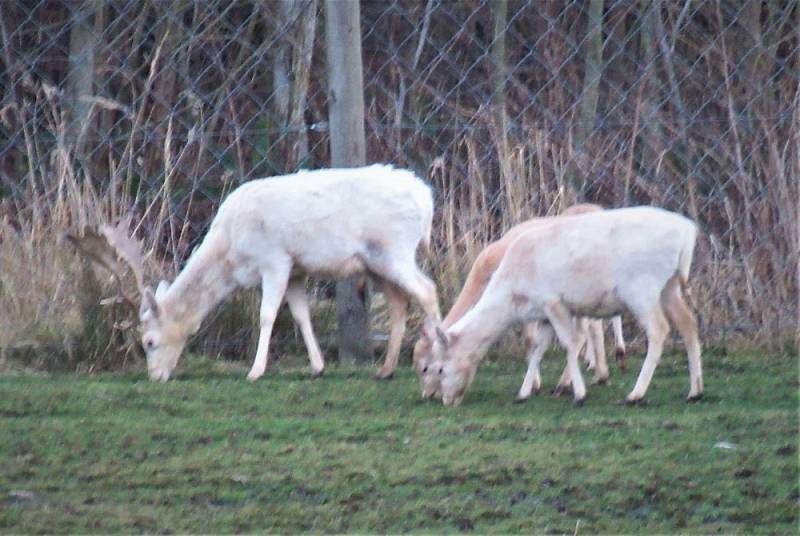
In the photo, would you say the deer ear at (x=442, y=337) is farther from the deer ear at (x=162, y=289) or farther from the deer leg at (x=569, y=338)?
the deer ear at (x=162, y=289)

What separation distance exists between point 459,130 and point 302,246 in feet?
6.87

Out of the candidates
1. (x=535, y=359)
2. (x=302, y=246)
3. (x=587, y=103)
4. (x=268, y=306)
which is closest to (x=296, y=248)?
(x=302, y=246)

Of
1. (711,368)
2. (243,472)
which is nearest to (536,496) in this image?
(243,472)

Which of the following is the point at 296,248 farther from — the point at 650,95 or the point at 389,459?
the point at 650,95

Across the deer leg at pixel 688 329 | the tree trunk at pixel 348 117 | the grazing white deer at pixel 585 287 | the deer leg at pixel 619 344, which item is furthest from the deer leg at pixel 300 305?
the deer leg at pixel 688 329

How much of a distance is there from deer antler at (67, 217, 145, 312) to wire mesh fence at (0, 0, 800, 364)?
0.30m

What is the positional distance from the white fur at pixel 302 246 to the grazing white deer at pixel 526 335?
27 cm

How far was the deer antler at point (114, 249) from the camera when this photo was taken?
303 inches

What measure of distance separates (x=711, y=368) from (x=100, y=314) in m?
2.95

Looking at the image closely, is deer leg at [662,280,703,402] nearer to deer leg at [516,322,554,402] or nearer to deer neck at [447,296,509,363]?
deer leg at [516,322,554,402]

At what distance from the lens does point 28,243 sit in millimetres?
8383

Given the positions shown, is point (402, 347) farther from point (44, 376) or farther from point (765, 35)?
point (765, 35)

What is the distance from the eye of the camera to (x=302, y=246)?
7723 mm

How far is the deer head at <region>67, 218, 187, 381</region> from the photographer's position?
7711mm
